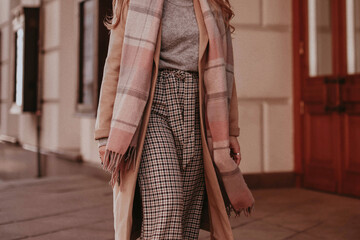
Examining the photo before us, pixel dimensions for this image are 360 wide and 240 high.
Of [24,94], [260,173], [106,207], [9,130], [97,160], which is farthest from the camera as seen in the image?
[9,130]

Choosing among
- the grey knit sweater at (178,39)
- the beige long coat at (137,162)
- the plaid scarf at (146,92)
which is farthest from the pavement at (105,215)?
the grey knit sweater at (178,39)

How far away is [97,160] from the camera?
547 centimetres

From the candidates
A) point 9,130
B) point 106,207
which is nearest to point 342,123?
point 106,207

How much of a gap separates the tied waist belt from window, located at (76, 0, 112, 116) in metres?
3.35

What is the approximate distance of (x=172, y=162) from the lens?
5.89 feet

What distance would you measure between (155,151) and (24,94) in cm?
530

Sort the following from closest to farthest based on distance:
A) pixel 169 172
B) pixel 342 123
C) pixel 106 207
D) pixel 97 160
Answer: pixel 169 172 → pixel 106 207 → pixel 342 123 → pixel 97 160

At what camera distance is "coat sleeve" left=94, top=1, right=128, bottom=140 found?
6.07 feet

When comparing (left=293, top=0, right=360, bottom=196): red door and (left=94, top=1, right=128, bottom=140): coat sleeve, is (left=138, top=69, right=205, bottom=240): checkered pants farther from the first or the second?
(left=293, top=0, right=360, bottom=196): red door

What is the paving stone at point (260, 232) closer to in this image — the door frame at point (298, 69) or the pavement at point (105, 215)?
the pavement at point (105, 215)

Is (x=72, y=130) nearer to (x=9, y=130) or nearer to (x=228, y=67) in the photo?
(x=9, y=130)

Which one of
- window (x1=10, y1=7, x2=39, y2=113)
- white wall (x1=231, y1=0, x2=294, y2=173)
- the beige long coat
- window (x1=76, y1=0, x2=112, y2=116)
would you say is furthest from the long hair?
window (x1=10, y1=7, x2=39, y2=113)

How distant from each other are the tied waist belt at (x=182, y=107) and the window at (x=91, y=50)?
11.0ft

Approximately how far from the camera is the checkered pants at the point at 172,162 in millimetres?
1733
